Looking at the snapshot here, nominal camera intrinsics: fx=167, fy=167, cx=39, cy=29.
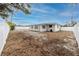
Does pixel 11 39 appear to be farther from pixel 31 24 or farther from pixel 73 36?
pixel 73 36

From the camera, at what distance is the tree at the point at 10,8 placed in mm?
1604

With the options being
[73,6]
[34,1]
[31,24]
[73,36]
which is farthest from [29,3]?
[73,36]

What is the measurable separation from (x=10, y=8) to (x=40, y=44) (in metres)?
0.45

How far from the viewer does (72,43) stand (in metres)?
1.57

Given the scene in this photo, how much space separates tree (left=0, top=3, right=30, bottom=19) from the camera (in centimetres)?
160

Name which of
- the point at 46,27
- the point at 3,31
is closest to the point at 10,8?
the point at 3,31

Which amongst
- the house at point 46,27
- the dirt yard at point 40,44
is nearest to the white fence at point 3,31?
the dirt yard at point 40,44

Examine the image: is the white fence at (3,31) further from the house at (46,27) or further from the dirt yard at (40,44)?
the house at (46,27)

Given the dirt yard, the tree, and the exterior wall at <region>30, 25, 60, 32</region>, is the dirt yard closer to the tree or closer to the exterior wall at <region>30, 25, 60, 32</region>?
the exterior wall at <region>30, 25, 60, 32</region>

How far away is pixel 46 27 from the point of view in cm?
159

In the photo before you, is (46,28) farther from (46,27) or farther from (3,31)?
(3,31)

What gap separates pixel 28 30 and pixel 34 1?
0.93 ft

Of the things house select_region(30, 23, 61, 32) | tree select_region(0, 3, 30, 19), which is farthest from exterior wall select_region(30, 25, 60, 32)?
tree select_region(0, 3, 30, 19)

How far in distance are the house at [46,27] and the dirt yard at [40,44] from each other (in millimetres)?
38
